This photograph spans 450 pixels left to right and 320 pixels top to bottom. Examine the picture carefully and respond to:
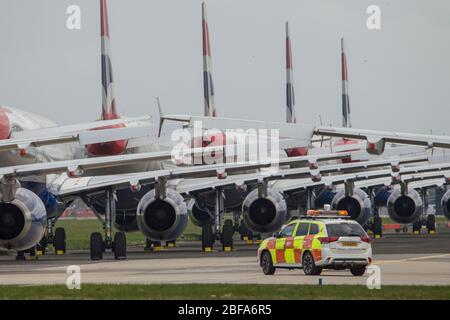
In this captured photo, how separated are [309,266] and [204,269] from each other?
14.8ft

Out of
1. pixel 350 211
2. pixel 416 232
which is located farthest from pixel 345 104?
pixel 350 211

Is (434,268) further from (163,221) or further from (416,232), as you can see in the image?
(416,232)

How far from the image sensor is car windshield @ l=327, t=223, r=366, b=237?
118ft

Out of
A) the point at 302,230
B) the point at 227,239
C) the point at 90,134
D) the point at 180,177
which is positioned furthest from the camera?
the point at 227,239

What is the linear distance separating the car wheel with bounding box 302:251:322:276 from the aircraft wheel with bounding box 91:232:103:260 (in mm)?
12352

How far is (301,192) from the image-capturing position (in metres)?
71.3

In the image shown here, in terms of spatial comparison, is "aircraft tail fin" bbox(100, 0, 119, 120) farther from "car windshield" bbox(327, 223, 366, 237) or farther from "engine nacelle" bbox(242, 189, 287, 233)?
"car windshield" bbox(327, 223, 366, 237)

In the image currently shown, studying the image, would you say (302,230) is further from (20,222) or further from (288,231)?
(20,222)

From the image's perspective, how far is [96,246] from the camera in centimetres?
4703

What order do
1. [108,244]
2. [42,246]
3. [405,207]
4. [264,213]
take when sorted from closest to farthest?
[108,244] → [42,246] → [264,213] → [405,207]

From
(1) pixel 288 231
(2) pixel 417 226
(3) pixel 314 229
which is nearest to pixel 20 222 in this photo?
(1) pixel 288 231

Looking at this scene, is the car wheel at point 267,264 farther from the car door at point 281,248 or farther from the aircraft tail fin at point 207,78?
the aircraft tail fin at point 207,78

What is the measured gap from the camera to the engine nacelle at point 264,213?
56812mm

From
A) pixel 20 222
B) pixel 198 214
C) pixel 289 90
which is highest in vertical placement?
pixel 289 90
